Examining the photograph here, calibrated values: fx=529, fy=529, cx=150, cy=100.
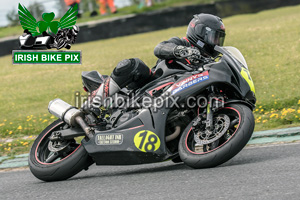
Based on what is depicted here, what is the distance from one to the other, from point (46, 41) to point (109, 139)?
1136cm

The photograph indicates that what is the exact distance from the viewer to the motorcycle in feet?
16.2

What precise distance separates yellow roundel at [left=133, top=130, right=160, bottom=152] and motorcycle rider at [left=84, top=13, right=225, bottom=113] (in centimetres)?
59

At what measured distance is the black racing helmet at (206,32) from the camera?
5434 millimetres

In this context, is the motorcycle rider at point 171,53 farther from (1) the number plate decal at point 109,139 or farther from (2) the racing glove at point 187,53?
(1) the number plate decal at point 109,139

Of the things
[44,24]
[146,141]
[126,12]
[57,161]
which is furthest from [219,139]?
[126,12]

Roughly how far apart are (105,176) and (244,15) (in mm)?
15455

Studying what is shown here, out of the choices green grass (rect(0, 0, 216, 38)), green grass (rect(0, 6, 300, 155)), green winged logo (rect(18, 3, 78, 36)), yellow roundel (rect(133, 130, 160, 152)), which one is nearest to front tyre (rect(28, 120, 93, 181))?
yellow roundel (rect(133, 130, 160, 152))

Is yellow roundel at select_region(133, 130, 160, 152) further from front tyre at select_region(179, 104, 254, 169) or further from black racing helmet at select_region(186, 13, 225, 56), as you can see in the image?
black racing helmet at select_region(186, 13, 225, 56)

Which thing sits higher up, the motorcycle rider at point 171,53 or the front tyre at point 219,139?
the motorcycle rider at point 171,53

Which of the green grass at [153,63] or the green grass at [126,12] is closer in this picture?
the green grass at [153,63]

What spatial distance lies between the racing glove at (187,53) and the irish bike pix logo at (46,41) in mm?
10432

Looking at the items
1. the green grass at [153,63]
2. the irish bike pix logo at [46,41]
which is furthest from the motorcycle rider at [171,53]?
the irish bike pix logo at [46,41]

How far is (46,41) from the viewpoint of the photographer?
16.2 meters

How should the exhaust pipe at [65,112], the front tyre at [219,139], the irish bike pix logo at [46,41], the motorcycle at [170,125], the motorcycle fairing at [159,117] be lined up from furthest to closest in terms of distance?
the irish bike pix logo at [46,41]
the exhaust pipe at [65,112]
the motorcycle fairing at [159,117]
the motorcycle at [170,125]
the front tyre at [219,139]
